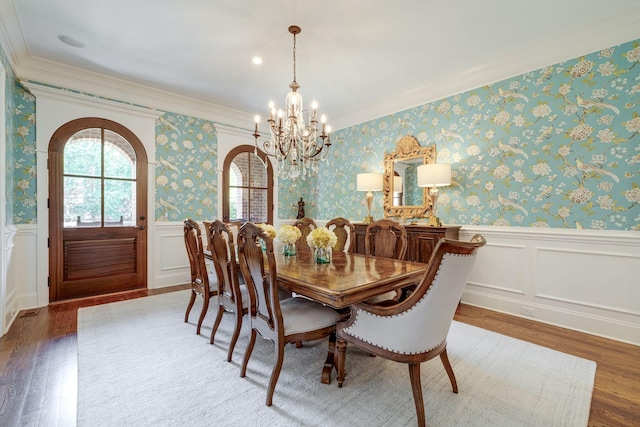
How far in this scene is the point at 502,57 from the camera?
Answer: 9.95 ft

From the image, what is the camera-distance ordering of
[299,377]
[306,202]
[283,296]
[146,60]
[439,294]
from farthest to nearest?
[306,202] < [146,60] < [283,296] < [299,377] < [439,294]

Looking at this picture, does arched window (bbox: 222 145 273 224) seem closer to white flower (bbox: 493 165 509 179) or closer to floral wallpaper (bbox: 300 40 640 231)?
floral wallpaper (bbox: 300 40 640 231)

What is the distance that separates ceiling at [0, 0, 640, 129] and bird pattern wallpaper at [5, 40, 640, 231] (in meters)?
0.22

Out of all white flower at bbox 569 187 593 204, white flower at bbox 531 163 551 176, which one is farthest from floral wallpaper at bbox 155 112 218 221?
white flower at bbox 569 187 593 204

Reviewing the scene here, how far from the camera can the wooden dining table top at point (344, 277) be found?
151 centimetres

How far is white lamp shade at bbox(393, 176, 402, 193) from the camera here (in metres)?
4.07

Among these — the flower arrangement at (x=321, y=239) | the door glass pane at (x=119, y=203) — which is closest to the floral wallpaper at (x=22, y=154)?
the door glass pane at (x=119, y=203)

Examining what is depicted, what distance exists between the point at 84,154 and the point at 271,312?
3453 mm

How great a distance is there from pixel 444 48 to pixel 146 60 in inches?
124

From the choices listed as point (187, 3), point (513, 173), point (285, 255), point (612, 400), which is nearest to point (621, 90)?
point (513, 173)

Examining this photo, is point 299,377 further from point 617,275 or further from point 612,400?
point 617,275

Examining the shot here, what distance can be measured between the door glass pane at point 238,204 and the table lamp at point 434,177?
9.56 ft

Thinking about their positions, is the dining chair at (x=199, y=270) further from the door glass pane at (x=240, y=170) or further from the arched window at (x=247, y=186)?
Result: the door glass pane at (x=240, y=170)

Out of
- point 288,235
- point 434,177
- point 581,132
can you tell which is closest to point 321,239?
point 288,235
